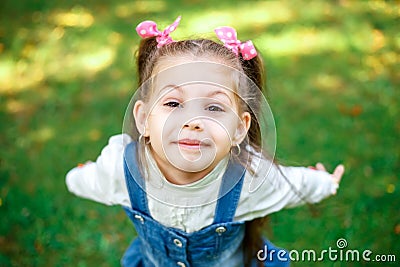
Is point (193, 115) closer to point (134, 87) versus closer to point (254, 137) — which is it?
point (254, 137)

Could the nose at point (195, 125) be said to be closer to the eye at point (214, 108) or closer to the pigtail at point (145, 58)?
the eye at point (214, 108)

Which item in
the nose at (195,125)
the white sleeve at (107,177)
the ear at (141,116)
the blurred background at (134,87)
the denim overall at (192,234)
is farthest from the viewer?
the blurred background at (134,87)

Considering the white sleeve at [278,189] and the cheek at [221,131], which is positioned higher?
the cheek at [221,131]

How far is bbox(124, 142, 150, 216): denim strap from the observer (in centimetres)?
159

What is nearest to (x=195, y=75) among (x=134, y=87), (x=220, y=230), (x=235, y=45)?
(x=235, y=45)

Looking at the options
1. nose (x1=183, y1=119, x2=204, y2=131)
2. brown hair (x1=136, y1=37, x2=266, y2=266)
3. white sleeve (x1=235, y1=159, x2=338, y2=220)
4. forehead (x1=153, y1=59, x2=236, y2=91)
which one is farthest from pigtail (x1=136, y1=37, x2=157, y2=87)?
white sleeve (x1=235, y1=159, x2=338, y2=220)

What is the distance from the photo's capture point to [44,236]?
7.64 ft

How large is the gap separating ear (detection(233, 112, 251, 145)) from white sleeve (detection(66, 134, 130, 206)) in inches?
11.6

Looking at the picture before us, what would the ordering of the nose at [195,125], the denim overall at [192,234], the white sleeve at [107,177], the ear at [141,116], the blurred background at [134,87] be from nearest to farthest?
the nose at [195,125] < the ear at [141,116] < the denim overall at [192,234] < the white sleeve at [107,177] < the blurred background at [134,87]

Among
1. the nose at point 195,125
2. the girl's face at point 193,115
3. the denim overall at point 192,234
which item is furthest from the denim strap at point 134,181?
the nose at point 195,125

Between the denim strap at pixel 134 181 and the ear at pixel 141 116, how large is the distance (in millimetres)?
75

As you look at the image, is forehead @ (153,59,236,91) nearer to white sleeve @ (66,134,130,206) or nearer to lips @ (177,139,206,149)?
lips @ (177,139,206,149)

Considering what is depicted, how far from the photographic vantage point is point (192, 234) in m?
1.68

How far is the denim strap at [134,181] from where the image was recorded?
5.21 ft
